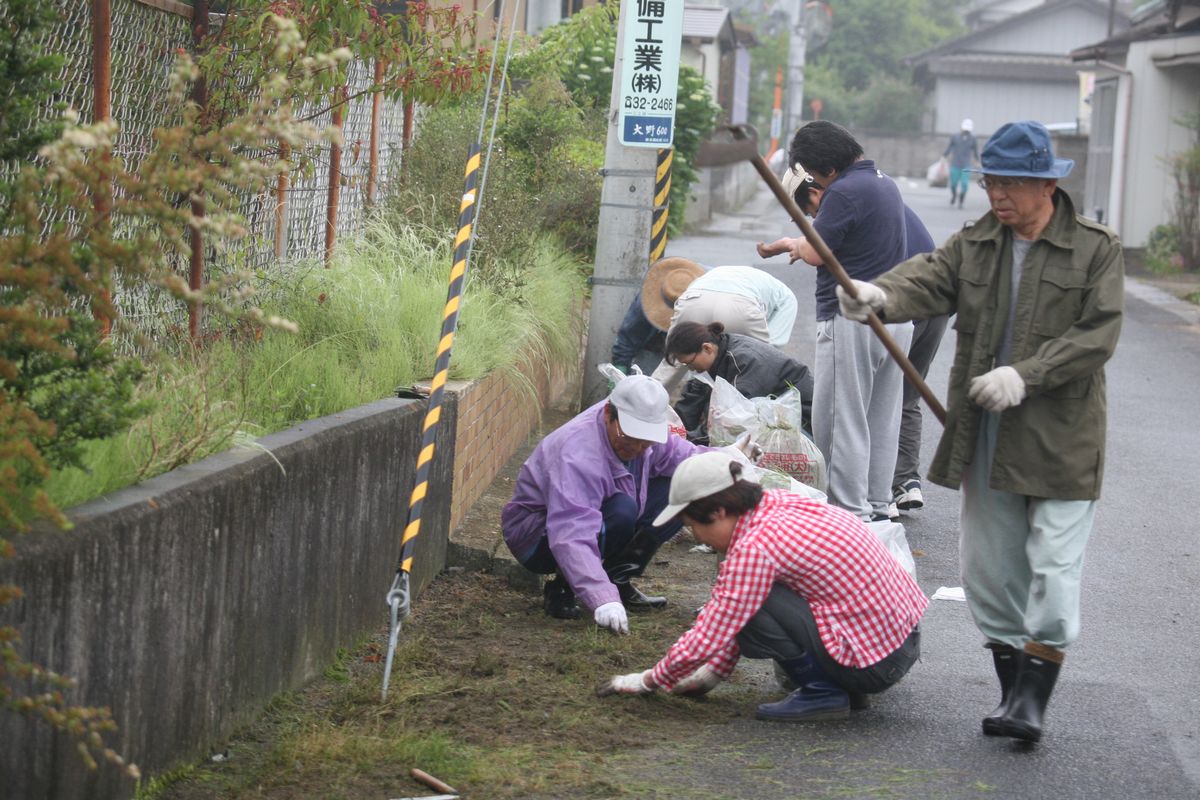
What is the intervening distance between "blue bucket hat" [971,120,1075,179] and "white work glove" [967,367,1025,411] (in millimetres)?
597

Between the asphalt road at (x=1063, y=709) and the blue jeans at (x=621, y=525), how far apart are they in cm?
110

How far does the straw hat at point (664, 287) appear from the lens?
8.89m

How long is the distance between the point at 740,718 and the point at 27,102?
9.11ft

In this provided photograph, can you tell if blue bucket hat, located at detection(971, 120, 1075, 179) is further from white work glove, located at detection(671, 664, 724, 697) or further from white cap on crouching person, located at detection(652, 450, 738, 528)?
white work glove, located at detection(671, 664, 724, 697)

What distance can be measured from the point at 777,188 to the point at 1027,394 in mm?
936

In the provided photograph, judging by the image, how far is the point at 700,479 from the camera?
463 cm

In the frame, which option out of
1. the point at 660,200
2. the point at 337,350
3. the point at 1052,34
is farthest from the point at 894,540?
the point at 1052,34

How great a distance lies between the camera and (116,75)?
554 centimetres

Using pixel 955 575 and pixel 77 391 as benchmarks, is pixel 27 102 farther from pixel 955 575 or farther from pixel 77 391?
pixel 955 575

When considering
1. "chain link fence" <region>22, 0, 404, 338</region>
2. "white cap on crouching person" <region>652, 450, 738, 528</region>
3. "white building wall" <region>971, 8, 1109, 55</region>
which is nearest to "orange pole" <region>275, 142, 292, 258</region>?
"chain link fence" <region>22, 0, 404, 338</region>

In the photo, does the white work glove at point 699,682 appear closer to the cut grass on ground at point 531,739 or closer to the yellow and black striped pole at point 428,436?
the cut grass on ground at point 531,739

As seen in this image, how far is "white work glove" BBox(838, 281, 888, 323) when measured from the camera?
473 centimetres

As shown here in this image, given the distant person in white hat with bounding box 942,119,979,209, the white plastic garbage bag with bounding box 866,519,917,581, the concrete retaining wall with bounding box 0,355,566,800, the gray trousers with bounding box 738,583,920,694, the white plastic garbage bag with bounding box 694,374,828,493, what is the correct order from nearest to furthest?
the concrete retaining wall with bounding box 0,355,566,800 < the gray trousers with bounding box 738,583,920,694 < the white plastic garbage bag with bounding box 866,519,917,581 < the white plastic garbage bag with bounding box 694,374,828,493 < the distant person in white hat with bounding box 942,119,979,209

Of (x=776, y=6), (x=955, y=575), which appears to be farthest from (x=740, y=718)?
(x=776, y=6)
